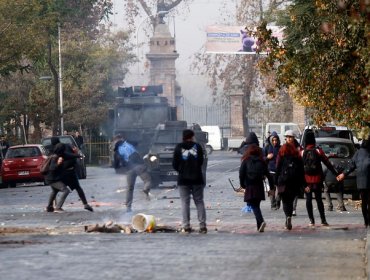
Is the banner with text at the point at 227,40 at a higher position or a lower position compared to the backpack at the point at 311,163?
higher

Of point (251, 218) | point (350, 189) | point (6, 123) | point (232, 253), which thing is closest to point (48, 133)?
point (6, 123)

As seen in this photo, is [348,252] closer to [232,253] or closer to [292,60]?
[232,253]

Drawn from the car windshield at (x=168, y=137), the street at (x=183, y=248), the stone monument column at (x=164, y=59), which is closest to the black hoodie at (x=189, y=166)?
the street at (x=183, y=248)

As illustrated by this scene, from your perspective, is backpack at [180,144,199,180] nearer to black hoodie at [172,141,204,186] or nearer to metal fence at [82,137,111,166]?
black hoodie at [172,141,204,186]

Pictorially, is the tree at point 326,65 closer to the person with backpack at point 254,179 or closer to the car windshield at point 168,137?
the person with backpack at point 254,179

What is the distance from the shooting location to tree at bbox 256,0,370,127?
2584 cm

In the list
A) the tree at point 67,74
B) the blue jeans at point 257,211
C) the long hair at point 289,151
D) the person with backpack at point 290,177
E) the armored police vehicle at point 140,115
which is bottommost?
the blue jeans at point 257,211

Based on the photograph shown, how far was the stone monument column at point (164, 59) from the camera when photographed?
99.2m

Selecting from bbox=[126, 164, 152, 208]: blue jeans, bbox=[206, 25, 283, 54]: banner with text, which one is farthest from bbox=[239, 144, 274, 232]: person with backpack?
bbox=[206, 25, 283, 54]: banner with text

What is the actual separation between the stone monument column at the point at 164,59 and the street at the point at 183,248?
68596mm

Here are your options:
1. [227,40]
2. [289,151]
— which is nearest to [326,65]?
[289,151]

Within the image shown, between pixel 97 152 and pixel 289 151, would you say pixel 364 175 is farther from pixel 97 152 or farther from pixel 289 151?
pixel 97 152

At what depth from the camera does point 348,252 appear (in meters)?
18.4

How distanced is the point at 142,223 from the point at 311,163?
3725mm
